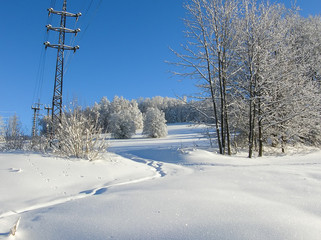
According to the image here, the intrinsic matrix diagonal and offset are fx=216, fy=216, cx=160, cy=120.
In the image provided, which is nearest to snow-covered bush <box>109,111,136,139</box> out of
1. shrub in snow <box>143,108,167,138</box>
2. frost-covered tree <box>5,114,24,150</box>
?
shrub in snow <box>143,108,167,138</box>

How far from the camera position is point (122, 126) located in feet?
118

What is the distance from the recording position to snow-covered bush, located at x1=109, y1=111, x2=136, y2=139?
35219 mm

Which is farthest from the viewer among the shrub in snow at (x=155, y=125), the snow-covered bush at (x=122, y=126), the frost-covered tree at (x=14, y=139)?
the snow-covered bush at (x=122, y=126)

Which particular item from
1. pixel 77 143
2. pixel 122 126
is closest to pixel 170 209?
pixel 77 143

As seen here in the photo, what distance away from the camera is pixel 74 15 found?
1039cm

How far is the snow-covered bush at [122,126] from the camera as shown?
35219mm

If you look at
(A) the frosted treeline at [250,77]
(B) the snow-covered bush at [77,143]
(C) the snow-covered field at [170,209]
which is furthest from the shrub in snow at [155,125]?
(C) the snow-covered field at [170,209]

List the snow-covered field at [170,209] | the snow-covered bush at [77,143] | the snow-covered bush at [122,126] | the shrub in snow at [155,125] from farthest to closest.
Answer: the snow-covered bush at [122,126] → the shrub in snow at [155,125] → the snow-covered bush at [77,143] → the snow-covered field at [170,209]

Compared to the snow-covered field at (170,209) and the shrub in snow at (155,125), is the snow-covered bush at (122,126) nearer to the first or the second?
the shrub in snow at (155,125)

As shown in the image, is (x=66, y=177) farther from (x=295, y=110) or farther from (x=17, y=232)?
(x=295, y=110)

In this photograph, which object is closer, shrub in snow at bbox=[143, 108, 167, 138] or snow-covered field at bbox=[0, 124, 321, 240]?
snow-covered field at bbox=[0, 124, 321, 240]

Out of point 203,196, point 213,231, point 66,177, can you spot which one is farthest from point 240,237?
point 66,177

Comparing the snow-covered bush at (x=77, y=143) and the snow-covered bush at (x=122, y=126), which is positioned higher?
the snow-covered bush at (x=122, y=126)

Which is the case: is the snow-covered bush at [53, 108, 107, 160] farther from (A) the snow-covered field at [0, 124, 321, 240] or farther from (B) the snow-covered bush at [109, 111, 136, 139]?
(B) the snow-covered bush at [109, 111, 136, 139]
